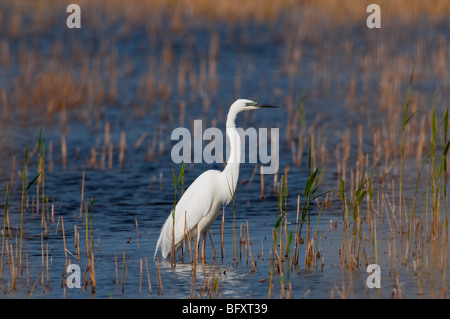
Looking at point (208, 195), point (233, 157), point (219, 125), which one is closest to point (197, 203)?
point (208, 195)

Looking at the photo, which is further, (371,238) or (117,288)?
(371,238)

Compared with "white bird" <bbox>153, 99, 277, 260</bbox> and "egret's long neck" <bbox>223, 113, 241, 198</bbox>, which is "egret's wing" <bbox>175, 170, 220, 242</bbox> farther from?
"egret's long neck" <bbox>223, 113, 241, 198</bbox>

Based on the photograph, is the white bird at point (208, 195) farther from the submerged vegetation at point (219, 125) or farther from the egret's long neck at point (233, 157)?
the submerged vegetation at point (219, 125)

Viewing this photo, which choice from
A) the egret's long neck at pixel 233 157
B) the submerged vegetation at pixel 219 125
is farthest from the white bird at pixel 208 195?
the submerged vegetation at pixel 219 125

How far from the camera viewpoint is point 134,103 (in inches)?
673

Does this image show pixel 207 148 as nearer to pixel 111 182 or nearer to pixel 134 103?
pixel 111 182

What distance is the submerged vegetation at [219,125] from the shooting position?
7.38m

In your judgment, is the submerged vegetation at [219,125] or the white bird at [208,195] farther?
the white bird at [208,195]

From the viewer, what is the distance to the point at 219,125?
15.5 m

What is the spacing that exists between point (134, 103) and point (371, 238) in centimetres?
952

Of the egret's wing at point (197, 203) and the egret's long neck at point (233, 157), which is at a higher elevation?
the egret's long neck at point (233, 157)

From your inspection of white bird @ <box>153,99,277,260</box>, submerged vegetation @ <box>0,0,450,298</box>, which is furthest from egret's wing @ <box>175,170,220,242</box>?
submerged vegetation @ <box>0,0,450,298</box>

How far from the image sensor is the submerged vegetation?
738 cm
